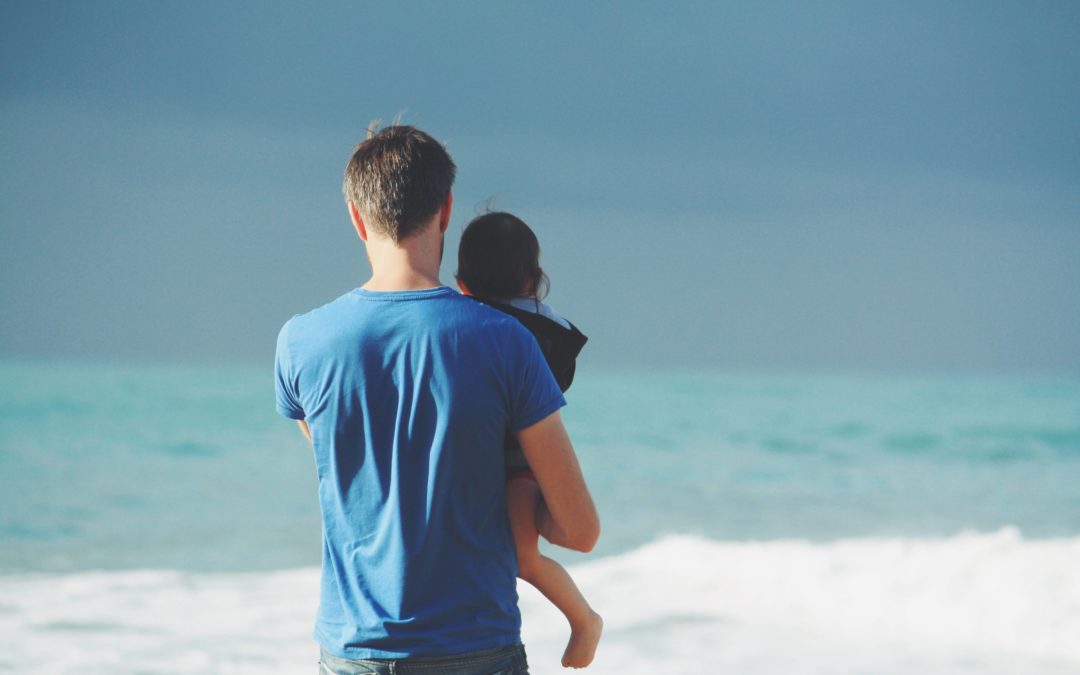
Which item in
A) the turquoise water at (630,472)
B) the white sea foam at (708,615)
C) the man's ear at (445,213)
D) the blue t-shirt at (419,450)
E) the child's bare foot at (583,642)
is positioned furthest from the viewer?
the turquoise water at (630,472)

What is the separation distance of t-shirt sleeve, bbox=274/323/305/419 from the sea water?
3.97 metres

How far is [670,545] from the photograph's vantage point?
8680 millimetres

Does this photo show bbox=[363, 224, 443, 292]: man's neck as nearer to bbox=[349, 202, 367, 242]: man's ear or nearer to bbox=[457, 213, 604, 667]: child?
bbox=[349, 202, 367, 242]: man's ear

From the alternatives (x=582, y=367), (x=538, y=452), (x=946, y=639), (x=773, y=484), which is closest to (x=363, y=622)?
(x=538, y=452)

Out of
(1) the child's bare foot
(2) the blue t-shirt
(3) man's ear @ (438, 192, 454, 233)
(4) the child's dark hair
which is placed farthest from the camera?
(4) the child's dark hair

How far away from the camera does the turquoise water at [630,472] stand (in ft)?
32.7

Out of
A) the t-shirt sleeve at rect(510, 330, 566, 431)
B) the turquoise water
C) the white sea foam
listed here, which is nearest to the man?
the t-shirt sleeve at rect(510, 330, 566, 431)

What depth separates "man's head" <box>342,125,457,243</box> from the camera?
1.52m

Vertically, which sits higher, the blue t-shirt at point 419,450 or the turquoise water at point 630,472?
the turquoise water at point 630,472

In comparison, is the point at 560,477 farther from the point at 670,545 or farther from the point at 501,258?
the point at 670,545

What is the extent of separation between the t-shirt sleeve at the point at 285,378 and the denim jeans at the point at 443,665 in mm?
378

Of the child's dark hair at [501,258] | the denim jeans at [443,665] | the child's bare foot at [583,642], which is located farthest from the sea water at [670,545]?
the denim jeans at [443,665]

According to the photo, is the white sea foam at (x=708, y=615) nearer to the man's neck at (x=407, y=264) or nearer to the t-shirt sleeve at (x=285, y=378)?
the t-shirt sleeve at (x=285, y=378)

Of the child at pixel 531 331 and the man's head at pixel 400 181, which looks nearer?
the man's head at pixel 400 181
